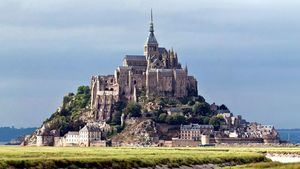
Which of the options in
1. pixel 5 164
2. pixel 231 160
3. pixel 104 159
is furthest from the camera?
pixel 231 160

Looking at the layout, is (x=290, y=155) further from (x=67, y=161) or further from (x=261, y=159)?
(x=67, y=161)

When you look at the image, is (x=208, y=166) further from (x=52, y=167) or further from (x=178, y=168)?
(x=52, y=167)

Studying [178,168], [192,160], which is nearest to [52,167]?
[178,168]

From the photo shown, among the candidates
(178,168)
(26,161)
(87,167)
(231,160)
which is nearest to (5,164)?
(26,161)

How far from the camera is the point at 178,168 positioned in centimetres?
10575

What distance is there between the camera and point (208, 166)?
113750 mm

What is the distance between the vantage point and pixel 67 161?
90562mm

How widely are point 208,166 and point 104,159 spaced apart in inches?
768

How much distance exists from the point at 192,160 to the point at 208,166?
2.05 meters

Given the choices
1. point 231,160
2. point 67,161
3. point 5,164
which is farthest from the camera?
point 231,160

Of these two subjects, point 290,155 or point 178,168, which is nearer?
point 178,168

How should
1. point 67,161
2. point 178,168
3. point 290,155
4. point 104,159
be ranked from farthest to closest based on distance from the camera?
point 290,155, point 178,168, point 104,159, point 67,161

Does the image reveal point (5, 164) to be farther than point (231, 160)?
No

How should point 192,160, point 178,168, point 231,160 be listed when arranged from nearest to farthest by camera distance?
point 178,168
point 192,160
point 231,160
